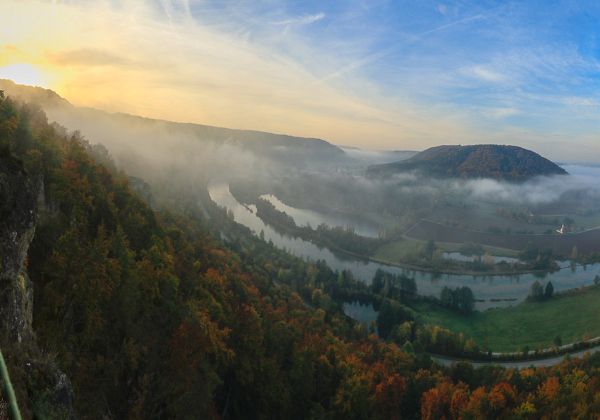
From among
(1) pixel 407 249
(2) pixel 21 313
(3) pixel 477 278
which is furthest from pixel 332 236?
(2) pixel 21 313

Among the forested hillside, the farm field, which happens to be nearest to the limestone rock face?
the forested hillside

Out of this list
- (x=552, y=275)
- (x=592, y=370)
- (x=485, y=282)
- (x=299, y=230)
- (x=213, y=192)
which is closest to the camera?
(x=592, y=370)

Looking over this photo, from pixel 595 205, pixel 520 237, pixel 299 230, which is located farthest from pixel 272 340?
pixel 595 205

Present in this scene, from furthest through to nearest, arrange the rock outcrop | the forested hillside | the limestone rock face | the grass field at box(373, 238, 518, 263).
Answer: the grass field at box(373, 238, 518, 263) → the forested hillside → the limestone rock face → the rock outcrop

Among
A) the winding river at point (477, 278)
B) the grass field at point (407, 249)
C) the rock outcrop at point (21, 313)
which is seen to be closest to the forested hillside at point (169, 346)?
the rock outcrop at point (21, 313)

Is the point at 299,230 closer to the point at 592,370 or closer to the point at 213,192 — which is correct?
the point at 213,192

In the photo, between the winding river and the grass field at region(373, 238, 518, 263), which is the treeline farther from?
the grass field at region(373, 238, 518, 263)

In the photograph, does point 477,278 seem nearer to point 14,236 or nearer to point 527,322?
point 527,322
